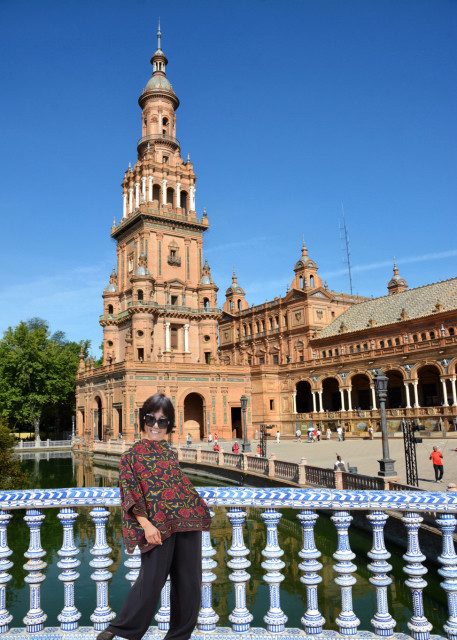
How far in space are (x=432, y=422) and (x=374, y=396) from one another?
7619 millimetres

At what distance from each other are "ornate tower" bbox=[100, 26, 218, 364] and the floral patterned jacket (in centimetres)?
4427

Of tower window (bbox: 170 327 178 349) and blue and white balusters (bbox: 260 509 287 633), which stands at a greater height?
tower window (bbox: 170 327 178 349)

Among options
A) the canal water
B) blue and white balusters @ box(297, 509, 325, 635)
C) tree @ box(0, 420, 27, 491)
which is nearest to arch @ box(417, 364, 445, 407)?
the canal water

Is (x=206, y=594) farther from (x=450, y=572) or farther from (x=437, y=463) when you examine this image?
(x=437, y=463)

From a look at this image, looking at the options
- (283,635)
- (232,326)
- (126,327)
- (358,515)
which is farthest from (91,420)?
(283,635)

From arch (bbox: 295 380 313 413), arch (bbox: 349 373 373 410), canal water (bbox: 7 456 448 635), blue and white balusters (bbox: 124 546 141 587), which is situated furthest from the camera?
arch (bbox: 295 380 313 413)

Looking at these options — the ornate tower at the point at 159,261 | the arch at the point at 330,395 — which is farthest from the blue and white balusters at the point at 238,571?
the arch at the point at 330,395

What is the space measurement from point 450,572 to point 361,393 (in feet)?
155

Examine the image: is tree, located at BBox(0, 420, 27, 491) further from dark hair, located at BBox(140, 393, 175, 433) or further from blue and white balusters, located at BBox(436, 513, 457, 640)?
blue and white balusters, located at BBox(436, 513, 457, 640)

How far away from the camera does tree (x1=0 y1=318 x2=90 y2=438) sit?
55312 mm

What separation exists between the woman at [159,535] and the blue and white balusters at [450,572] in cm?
187

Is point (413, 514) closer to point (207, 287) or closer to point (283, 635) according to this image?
point (283, 635)

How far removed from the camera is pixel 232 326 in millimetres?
68188

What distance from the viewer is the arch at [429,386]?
4259 centimetres
